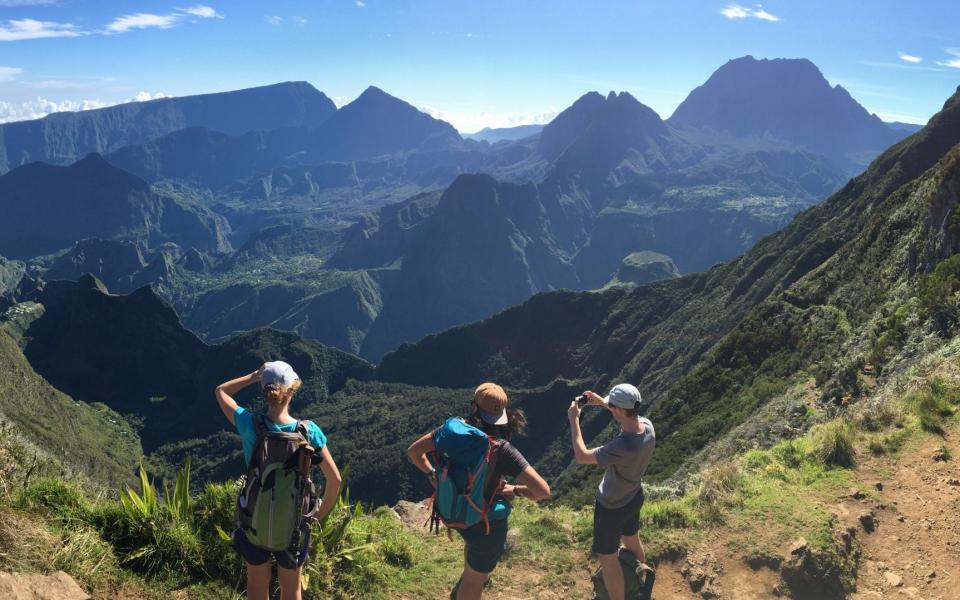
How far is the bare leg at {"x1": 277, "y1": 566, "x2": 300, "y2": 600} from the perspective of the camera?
617 centimetres

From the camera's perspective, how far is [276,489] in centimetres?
562

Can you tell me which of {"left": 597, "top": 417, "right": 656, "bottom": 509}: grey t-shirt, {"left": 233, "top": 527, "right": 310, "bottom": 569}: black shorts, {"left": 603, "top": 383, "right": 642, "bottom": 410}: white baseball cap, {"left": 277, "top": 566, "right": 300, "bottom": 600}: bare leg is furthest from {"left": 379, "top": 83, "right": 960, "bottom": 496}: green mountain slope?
{"left": 233, "top": 527, "right": 310, "bottom": 569}: black shorts

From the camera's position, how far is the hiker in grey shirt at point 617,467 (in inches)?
290

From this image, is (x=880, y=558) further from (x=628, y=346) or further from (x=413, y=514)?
(x=628, y=346)

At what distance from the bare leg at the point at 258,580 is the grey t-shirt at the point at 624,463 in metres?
4.20

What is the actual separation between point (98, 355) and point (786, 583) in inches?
7683

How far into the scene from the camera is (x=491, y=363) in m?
132

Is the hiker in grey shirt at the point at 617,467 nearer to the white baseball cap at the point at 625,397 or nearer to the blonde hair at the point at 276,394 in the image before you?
the white baseball cap at the point at 625,397

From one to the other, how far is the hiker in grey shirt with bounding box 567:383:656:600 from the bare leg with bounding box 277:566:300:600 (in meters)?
3.70

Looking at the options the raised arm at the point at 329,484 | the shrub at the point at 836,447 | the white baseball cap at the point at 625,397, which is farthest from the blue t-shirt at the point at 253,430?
the shrub at the point at 836,447

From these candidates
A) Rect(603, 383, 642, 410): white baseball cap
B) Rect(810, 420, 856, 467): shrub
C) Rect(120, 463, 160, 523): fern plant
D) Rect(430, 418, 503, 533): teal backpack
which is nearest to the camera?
Rect(430, 418, 503, 533): teal backpack

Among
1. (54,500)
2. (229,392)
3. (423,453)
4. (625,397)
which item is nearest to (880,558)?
(625,397)

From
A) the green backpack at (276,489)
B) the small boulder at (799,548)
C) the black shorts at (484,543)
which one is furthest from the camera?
the small boulder at (799,548)

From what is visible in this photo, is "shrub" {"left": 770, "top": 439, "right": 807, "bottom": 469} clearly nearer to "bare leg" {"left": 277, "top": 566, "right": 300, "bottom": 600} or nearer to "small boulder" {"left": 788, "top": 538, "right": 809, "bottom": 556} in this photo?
"small boulder" {"left": 788, "top": 538, "right": 809, "bottom": 556}
